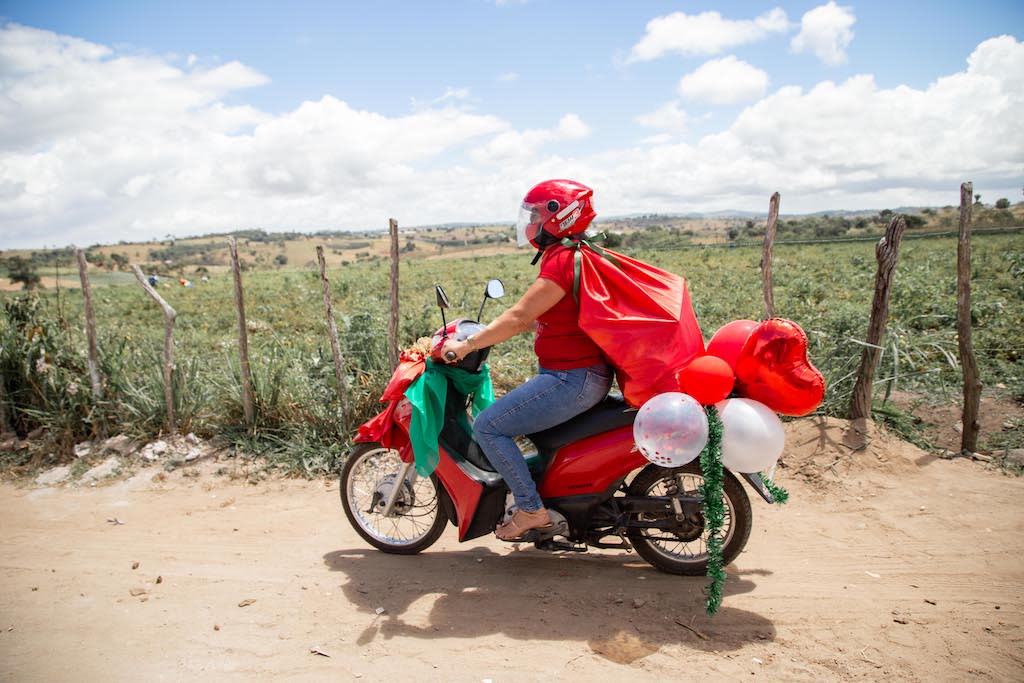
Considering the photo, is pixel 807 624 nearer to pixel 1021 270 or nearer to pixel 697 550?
pixel 697 550

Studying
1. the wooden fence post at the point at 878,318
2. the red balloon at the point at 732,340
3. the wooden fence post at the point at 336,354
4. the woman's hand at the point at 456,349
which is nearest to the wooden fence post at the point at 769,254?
the wooden fence post at the point at 878,318

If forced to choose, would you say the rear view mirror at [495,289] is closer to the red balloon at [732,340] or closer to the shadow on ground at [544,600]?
the red balloon at [732,340]

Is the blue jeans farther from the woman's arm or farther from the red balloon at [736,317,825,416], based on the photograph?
the red balloon at [736,317,825,416]

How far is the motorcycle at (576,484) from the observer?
3471 mm

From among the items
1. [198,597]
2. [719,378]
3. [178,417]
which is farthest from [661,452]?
[178,417]

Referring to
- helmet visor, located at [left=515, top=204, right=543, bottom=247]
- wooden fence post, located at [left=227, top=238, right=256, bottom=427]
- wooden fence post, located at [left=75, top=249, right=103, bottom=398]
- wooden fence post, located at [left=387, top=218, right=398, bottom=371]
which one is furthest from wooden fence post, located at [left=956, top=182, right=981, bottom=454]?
wooden fence post, located at [left=75, top=249, right=103, bottom=398]

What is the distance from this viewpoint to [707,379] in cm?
306

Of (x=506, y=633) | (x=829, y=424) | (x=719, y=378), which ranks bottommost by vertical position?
(x=506, y=633)

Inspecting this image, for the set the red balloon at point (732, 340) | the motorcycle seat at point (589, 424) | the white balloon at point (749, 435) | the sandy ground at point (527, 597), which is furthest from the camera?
the motorcycle seat at point (589, 424)

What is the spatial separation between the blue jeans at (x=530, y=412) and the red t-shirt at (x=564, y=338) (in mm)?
48

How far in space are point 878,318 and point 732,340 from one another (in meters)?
2.70

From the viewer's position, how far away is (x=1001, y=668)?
2.75 meters

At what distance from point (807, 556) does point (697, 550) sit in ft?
2.21

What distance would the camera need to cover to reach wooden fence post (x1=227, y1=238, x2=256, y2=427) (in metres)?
5.79
